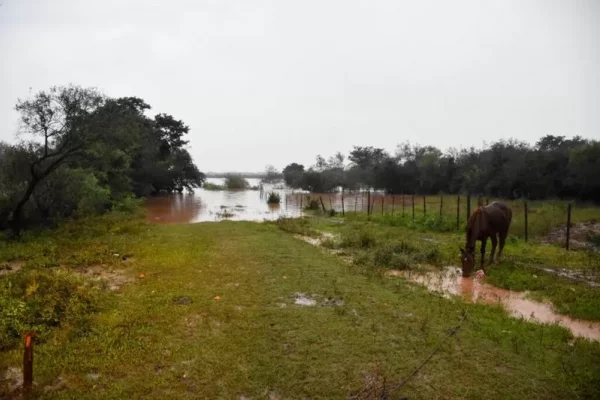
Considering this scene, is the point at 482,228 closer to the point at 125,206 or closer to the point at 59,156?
the point at 59,156

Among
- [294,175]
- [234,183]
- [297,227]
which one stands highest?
[294,175]

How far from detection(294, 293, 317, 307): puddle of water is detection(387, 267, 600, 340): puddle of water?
2.85 meters

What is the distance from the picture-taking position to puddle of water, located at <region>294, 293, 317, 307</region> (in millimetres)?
6875

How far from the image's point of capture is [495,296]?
7.82 metres

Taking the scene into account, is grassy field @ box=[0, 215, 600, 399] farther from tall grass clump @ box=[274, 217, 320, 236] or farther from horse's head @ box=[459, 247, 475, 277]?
tall grass clump @ box=[274, 217, 320, 236]

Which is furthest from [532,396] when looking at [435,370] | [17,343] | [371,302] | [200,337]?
[17,343]

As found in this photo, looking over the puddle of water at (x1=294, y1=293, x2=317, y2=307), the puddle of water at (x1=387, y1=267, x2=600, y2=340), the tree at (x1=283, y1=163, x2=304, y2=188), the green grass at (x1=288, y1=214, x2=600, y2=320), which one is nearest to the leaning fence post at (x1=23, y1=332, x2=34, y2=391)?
the puddle of water at (x1=294, y1=293, x2=317, y2=307)

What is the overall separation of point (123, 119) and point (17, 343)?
1191 centimetres

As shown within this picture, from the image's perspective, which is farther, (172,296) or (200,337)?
(172,296)

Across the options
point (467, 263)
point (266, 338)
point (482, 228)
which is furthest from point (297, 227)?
point (266, 338)

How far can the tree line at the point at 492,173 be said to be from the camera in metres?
25.4

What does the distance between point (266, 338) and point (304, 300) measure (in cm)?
183

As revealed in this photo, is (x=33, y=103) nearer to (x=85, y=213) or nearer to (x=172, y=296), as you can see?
(x=85, y=213)

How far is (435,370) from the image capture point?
14.9 ft
